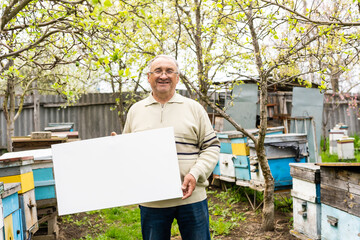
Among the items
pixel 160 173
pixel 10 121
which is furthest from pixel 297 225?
pixel 10 121

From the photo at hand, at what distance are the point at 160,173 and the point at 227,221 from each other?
3.66 metres

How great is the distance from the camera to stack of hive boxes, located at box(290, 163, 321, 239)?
3537 mm

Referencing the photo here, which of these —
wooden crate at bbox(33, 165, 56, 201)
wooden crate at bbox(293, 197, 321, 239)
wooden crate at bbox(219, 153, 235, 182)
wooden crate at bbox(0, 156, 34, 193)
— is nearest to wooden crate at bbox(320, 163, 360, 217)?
wooden crate at bbox(293, 197, 321, 239)

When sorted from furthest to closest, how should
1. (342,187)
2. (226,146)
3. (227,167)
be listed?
(227,167) → (226,146) → (342,187)

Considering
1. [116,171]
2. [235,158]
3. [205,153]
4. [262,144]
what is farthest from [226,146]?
[116,171]

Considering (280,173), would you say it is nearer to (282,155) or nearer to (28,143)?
(282,155)

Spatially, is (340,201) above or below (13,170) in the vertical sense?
below

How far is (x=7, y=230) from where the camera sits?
9.66 ft

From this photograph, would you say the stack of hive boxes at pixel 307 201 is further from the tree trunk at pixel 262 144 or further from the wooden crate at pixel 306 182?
the tree trunk at pixel 262 144

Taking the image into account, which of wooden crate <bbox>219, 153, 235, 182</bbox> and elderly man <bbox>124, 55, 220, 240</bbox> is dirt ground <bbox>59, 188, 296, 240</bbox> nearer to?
wooden crate <bbox>219, 153, 235, 182</bbox>

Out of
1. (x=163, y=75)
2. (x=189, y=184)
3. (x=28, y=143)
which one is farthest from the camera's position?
(x=28, y=143)

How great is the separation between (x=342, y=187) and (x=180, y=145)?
5.75 feet

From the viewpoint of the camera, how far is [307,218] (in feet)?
12.2

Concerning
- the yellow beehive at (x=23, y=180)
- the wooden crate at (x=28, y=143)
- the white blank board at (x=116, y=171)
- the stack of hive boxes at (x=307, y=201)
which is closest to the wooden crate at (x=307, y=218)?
the stack of hive boxes at (x=307, y=201)
